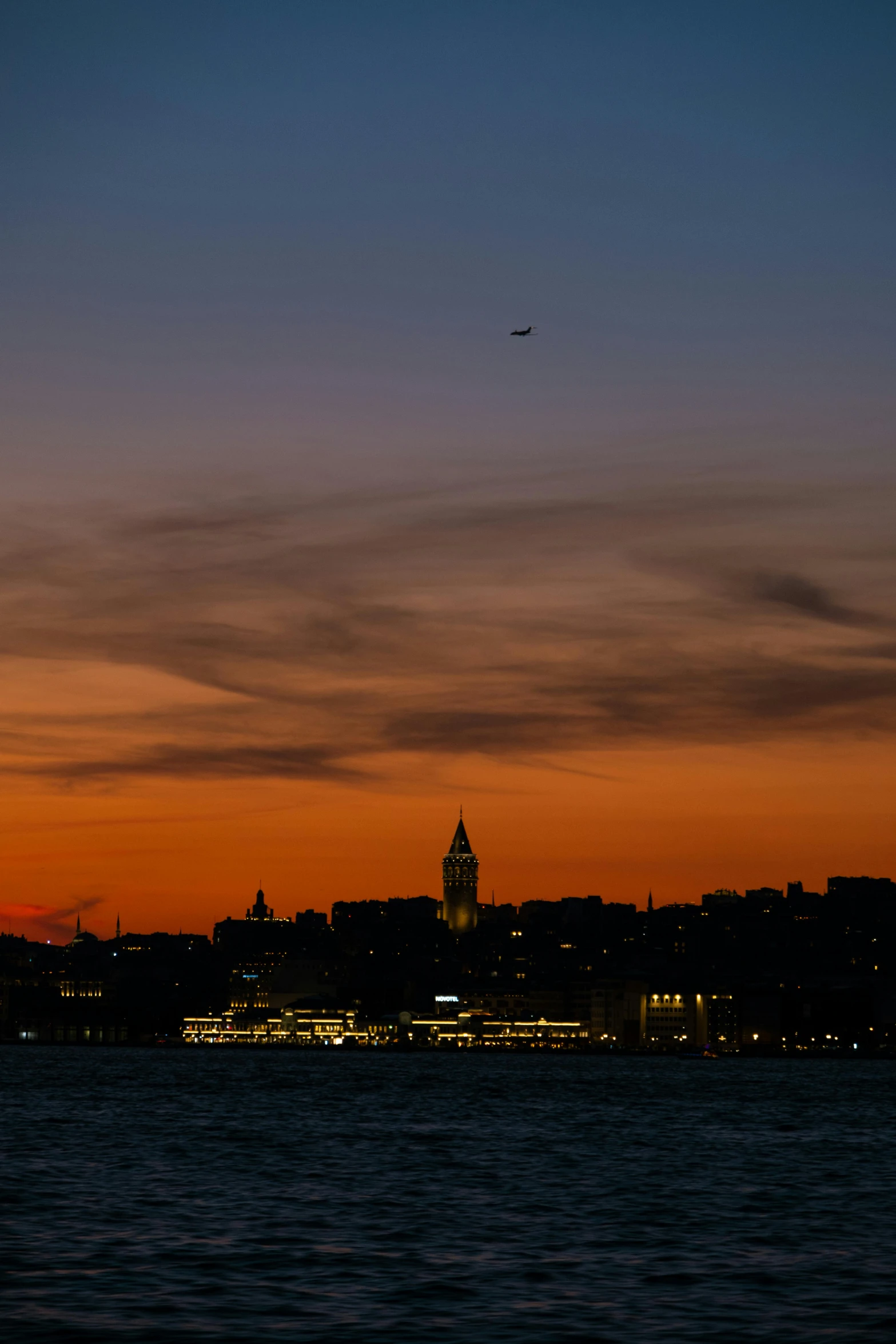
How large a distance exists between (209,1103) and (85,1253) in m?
81.7

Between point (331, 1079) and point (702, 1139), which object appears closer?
point (702, 1139)

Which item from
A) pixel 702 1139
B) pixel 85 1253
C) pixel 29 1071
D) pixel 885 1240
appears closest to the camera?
pixel 85 1253

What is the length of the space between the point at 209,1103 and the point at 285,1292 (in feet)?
287

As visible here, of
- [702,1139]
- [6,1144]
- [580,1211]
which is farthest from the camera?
[702,1139]

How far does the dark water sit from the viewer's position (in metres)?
34.8

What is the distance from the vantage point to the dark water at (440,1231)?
34781 mm

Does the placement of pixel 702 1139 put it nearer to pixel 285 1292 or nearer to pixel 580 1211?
pixel 580 1211

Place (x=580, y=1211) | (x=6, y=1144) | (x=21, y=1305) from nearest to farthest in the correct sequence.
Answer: (x=21, y=1305) < (x=580, y=1211) < (x=6, y=1144)

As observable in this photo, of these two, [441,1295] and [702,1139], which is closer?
[441,1295]

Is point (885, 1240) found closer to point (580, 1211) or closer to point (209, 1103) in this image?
point (580, 1211)

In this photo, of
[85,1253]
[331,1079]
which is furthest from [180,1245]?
[331,1079]

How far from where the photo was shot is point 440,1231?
48469 mm

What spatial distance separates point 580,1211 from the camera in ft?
178

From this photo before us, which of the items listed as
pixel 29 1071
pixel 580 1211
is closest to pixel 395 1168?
pixel 580 1211
